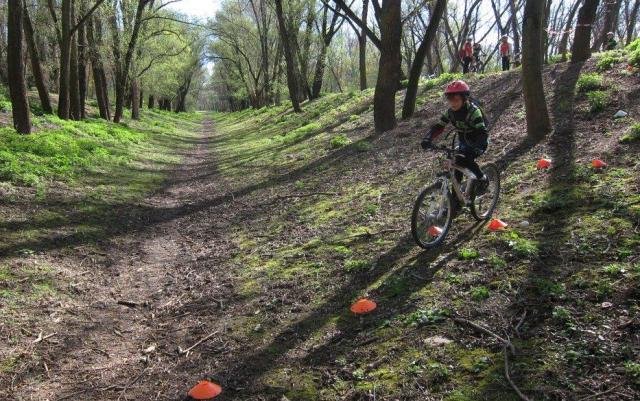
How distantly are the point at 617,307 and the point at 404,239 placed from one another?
3.03 metres

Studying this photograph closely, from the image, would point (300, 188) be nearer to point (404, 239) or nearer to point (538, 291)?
point (404, 239)

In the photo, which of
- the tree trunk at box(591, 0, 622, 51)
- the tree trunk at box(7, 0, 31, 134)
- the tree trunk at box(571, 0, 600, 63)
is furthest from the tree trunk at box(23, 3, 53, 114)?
the tree trunk at box(591, 0, 622, 51)

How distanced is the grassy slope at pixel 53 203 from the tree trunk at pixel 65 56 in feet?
4.62

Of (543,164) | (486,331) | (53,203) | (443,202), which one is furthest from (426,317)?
(53,203)

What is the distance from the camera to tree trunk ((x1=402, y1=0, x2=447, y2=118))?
13.3 meters

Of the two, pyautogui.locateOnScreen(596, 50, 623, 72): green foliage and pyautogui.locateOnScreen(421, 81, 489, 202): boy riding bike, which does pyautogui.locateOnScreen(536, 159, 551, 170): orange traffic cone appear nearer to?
pyautogui.locateOnScreen(421, 81, 489, 202): boy riding bike

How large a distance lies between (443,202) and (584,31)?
31.0 feet

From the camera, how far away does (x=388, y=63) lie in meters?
13.4

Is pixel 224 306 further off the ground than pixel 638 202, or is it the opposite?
pixel 638 202

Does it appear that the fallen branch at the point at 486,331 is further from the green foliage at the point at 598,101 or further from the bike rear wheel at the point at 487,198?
the green foliage at the point at 598,101

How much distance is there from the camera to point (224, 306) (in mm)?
5723

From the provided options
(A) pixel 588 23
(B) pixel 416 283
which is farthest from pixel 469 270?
(A) pixel 588 23

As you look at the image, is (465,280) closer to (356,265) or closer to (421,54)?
(356,265)

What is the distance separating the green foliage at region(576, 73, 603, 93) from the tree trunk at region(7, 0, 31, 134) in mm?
12787
